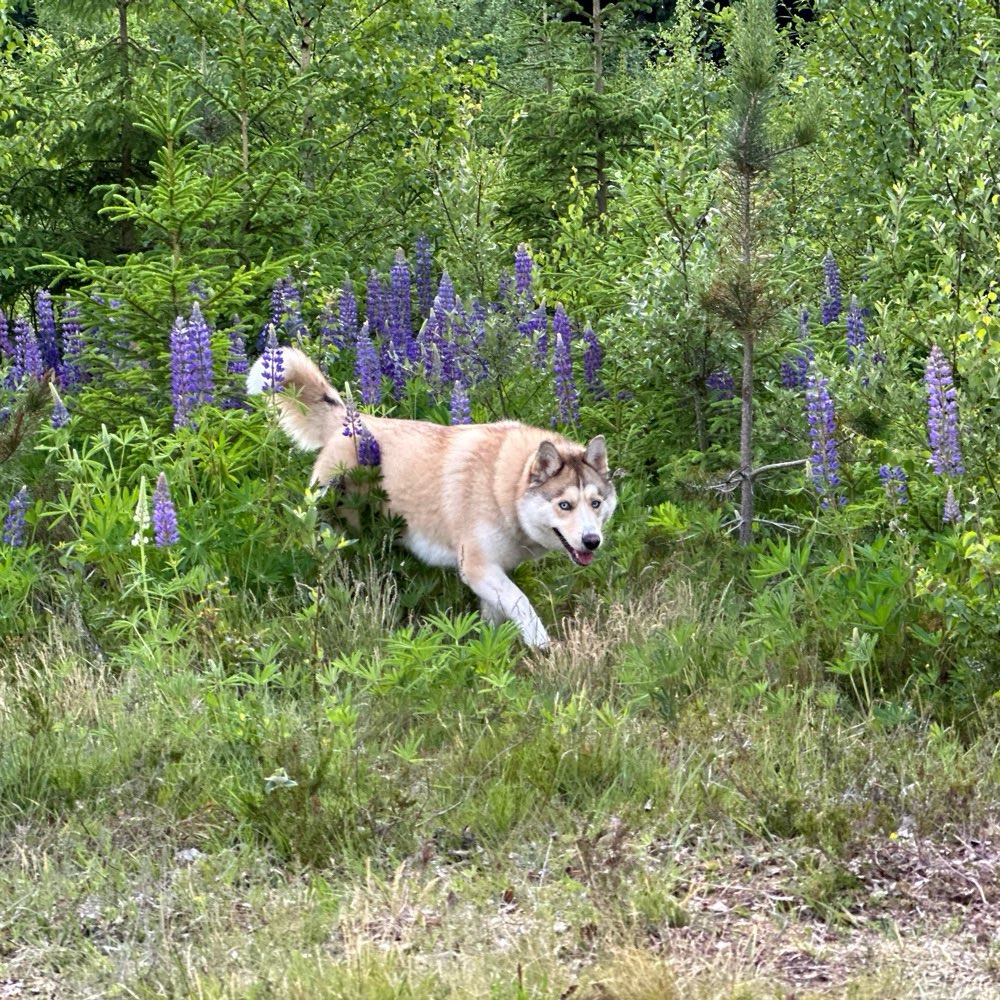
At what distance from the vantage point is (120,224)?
10.2m

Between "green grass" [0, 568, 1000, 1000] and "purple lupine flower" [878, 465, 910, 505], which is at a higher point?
"purple lupine flower" [878, 465, 910, 505]

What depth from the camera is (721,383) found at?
7871 millimetres

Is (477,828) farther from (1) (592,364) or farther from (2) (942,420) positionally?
(1) (592,364)

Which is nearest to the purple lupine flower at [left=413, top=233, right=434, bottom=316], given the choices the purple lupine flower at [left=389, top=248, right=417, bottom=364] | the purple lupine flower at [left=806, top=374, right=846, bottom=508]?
the purple lupine flower at [left=389, top=248, right=417, bottom=364]

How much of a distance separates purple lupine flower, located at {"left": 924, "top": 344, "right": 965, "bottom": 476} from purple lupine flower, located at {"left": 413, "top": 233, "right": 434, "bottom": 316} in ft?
16.0

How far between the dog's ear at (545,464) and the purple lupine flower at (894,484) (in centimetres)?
144

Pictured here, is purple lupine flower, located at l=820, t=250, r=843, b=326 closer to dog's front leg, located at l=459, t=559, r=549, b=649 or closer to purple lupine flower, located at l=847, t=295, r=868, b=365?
purple lupine flower, located at l=847, t=295, r=868, b=365

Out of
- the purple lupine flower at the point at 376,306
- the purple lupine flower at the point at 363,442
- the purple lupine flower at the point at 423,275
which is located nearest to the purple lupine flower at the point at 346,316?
the purple lupine flower at the point at 376,306

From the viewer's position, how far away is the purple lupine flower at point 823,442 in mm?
6277

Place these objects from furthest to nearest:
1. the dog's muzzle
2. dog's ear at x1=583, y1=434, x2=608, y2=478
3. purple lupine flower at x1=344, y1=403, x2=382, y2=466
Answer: purple lupine flower at x1=344, y1=403, x2=382, y2=466
dog's ear at x1=583, y1=434, x2=608, y2=478
the dog's muzzle

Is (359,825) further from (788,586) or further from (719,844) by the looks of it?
(788,586)

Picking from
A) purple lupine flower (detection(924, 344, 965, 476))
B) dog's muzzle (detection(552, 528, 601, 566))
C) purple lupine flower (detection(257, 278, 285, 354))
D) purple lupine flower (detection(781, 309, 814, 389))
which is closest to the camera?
purple lupine flower (detection(924, 344, 965, 476))

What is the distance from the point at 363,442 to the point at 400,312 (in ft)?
7.22

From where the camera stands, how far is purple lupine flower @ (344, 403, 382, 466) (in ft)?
23.0
